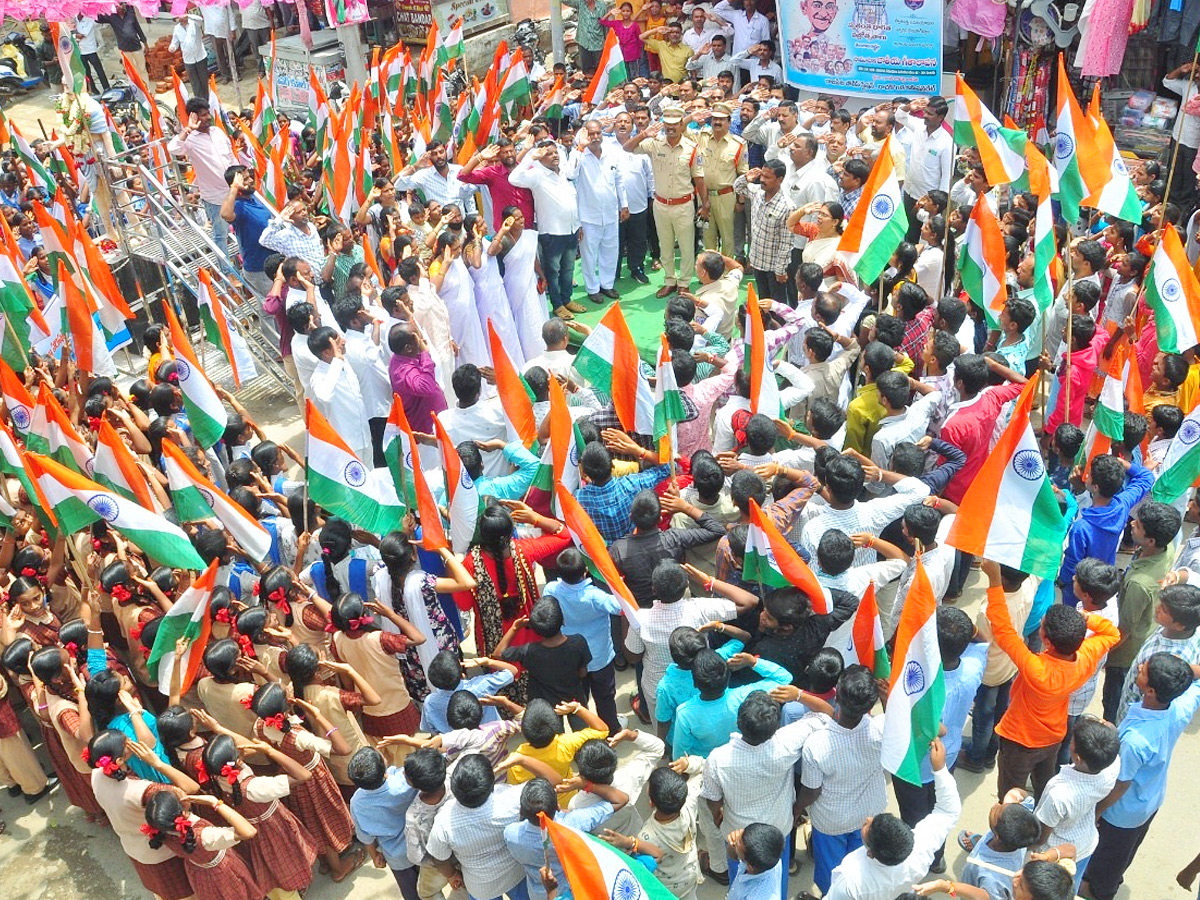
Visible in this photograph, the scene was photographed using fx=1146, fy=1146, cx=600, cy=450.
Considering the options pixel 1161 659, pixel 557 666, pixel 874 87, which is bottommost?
pixel 557 666

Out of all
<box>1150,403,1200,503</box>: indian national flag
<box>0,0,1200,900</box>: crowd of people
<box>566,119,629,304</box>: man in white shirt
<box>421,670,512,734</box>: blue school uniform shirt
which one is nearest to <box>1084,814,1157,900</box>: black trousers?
<box>0,0,1200,900</box>: crowd of people

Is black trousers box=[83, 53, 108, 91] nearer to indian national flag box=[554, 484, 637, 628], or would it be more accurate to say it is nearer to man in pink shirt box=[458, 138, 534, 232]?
man in pink shirt box=[458, 138, 534, 232]

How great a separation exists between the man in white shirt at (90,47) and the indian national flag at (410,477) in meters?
15.3

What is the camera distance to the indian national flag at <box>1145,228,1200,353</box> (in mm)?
6648

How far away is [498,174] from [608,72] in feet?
7.92

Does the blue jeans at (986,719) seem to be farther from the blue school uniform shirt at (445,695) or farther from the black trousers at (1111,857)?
the blue school uniform shirt at (445,695)

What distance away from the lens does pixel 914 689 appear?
432 cm

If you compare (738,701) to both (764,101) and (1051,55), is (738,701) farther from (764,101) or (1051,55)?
(1051,55)

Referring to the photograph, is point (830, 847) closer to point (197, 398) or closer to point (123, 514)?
point (123, 514)

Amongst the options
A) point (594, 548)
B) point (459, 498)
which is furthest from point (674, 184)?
point (594, 548)

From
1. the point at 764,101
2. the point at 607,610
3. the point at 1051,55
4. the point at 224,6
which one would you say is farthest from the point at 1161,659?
the point at 224,6

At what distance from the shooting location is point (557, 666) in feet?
17.5

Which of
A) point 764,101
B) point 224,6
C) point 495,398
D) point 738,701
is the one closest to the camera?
point 738,701

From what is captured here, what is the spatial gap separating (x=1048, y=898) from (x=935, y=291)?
5.48m
